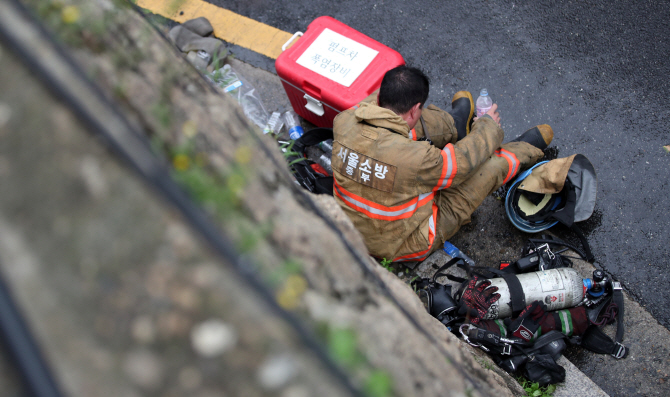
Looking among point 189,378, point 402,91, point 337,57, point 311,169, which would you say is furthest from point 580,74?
point 189,378

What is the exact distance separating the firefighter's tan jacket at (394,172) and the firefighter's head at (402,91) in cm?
11

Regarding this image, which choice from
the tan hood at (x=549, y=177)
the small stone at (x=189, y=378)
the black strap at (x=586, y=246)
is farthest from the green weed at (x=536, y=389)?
the small stone at (x=189, y=378)

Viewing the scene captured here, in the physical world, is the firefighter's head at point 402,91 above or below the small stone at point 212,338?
below

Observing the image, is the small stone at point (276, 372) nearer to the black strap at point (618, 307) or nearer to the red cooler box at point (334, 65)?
the red cooler box at point (334, 65)

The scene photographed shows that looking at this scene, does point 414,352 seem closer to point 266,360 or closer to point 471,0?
point 266,360

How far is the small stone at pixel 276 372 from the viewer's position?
752mm

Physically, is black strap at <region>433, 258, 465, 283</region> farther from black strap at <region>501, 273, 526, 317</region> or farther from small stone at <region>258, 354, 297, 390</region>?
small stone at <region>258, 354, 297, 390</region>

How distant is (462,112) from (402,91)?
76 centimetres

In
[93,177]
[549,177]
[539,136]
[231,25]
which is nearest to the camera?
[93,177]

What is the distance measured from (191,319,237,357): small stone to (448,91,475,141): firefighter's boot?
8.76ft

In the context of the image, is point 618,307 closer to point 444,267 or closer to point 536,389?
point 536,389

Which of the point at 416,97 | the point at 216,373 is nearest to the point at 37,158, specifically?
the point at 216,373

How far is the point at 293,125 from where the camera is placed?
3430 millimetres

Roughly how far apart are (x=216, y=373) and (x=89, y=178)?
45 centimetres
